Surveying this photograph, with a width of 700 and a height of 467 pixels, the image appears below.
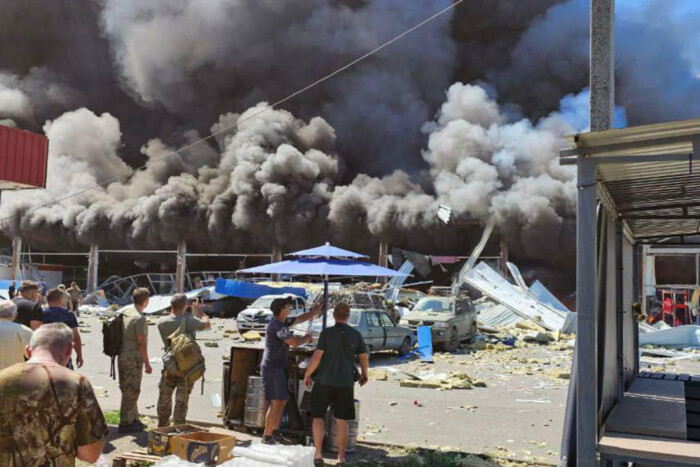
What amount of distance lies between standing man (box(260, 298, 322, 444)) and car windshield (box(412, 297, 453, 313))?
11641 mm

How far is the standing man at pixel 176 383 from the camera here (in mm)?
6551

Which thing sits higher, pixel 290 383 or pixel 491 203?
pixel 491 203

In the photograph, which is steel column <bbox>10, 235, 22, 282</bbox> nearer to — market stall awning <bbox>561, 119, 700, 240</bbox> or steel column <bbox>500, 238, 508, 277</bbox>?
steel column <bbox>500, 238, 508, 277</bbox>

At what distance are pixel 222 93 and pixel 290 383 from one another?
131 ft

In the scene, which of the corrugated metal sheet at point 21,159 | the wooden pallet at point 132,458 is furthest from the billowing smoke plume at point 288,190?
the wooden pallet at point 132,458

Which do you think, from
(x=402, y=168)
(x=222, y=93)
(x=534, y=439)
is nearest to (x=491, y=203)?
(x=402, y=168)

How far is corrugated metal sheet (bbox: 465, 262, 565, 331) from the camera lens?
2293cm

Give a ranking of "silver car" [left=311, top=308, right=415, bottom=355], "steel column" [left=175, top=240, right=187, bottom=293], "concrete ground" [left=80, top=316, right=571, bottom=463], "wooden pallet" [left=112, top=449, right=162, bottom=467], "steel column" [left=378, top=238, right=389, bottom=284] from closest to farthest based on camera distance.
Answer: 1. "wooden pallet" [left=112, top=449, right=162, bottom=467]
2. "concrete ground" [left=80, top=316, right=571, bottom=463]
3. "silver car" [left=311, top=308, right=415, bottom=355]
4. "steel column" [left=378, top=238, right=389, bottom=284]
5. "steel column" [left=175, top=240, right=187, bottom=293]

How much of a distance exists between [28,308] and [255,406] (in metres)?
2.55

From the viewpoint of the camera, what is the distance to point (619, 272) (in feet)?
20.3

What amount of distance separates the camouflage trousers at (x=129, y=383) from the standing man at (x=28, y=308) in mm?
919

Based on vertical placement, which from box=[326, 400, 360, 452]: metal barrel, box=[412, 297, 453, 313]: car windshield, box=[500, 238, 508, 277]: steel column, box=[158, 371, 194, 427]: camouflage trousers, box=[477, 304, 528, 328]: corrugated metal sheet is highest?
box=[500, 238, 508, 277]: steel column

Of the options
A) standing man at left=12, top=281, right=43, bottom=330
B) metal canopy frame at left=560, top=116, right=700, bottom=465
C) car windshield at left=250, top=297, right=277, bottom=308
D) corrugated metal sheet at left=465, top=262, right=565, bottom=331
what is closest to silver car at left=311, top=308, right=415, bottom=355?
car windshield at left=250, top=297, right=277, bottom=308

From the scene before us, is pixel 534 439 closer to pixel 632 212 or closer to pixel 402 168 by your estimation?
pixel 632 212
